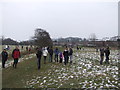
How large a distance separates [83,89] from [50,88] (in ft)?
5.95

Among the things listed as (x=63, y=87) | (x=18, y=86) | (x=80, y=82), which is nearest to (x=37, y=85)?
(x=18, y=86)

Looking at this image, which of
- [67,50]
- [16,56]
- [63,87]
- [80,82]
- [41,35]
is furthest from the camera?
[41,35]

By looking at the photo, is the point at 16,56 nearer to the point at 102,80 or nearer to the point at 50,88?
the point at 50,88

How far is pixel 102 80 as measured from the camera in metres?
10.8

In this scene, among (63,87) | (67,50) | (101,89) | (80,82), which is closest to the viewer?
(101,89)

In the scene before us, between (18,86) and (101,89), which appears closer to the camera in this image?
(101,89)

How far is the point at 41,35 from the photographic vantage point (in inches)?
2411

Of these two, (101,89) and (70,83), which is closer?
(101,89)

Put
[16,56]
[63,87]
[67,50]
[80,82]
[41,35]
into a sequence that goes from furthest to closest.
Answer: [41,35], [67,50], [16,56], [80,82], [63,87]

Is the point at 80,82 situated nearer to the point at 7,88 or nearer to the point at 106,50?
the point at 7,88

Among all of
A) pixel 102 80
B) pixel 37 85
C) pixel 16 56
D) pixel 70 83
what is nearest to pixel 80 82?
pixel 70 83

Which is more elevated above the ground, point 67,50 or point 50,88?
point 67,50

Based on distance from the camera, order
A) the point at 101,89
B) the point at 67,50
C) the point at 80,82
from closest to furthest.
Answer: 1. the point at 101,89
2. the point at 80,82
3. the point at 67,50

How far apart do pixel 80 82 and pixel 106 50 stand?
10.0m
